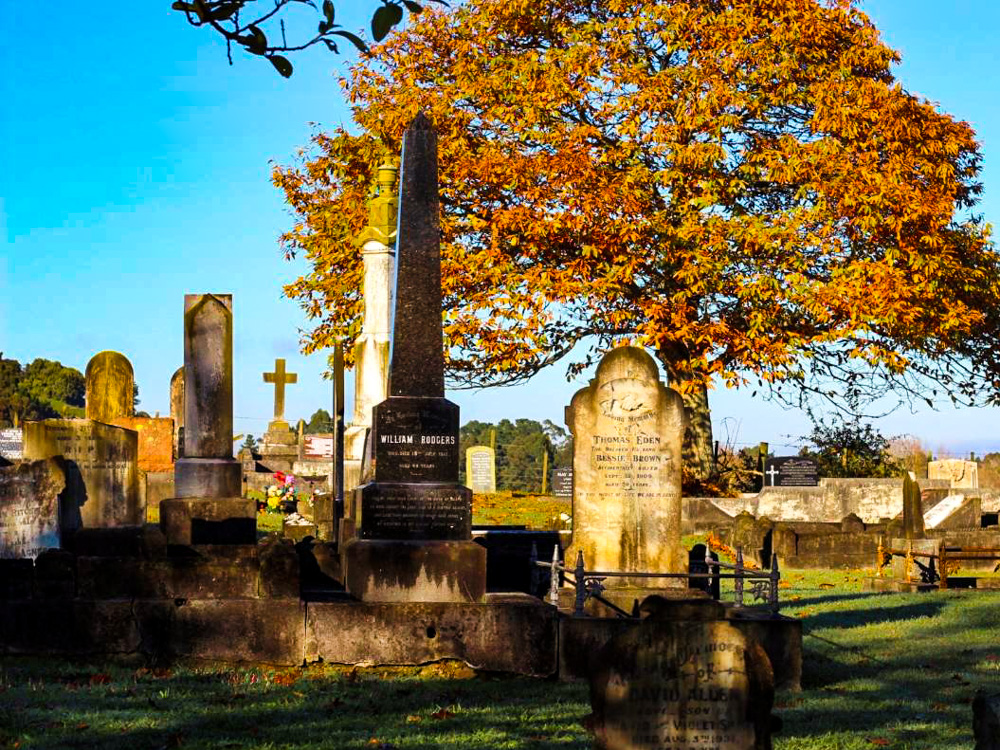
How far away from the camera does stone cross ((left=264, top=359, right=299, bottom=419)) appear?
40.7 metres

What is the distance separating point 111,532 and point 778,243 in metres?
18.0


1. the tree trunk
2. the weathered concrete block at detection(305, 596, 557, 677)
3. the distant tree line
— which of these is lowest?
the weathered concrete block at detection(305, 596, 557, 677)

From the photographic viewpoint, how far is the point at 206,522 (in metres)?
16.6

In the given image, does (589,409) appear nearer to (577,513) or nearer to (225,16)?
(577,513)

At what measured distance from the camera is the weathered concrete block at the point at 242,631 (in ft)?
39.3

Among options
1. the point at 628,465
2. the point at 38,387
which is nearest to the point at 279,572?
the point at 628,465

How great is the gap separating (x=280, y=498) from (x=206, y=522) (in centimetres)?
1240

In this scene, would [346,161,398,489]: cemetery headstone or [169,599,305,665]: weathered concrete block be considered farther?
[346,161,398,489]: cemetery headstone

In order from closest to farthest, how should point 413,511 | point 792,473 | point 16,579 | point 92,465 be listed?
1. point 16,579
2. point 413,511
3. point 92,465
4. point 792,473

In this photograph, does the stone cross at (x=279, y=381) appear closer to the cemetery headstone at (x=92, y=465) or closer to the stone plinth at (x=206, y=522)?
the cemetery headstone at (x=92, y=465)

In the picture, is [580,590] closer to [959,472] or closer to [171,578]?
[171,578]

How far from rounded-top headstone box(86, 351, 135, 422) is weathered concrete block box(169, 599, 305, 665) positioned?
669 inches

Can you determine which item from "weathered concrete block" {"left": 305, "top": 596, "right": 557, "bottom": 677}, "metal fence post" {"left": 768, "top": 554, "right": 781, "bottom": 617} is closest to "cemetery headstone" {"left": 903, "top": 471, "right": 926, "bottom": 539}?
"metal fence post" {"left": 768, "top": 554, "right": 781, "bottom": 617}

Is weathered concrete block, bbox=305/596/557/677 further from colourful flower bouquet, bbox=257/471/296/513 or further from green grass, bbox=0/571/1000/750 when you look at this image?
colourful flower bouquet, bbox=257/471/296/513
